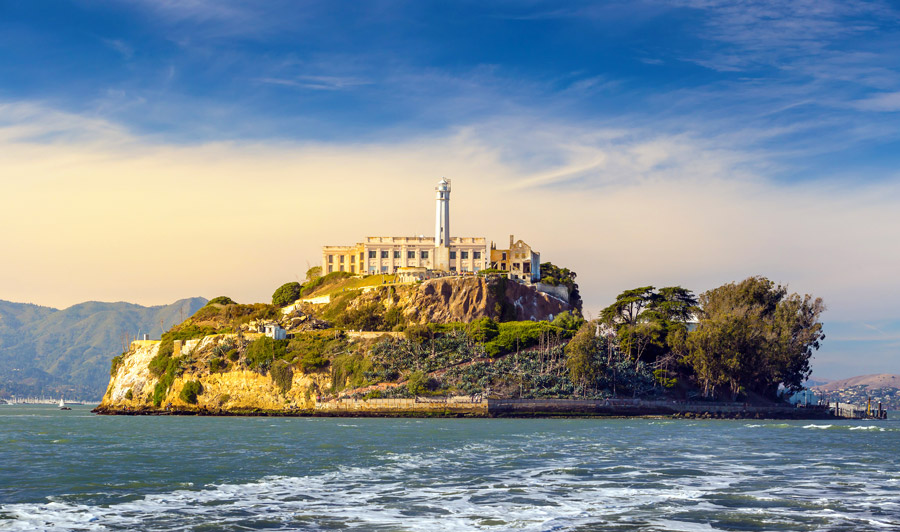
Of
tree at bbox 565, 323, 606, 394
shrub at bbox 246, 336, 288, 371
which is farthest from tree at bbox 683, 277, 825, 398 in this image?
shrub at bbox 246, 336, 288, 371

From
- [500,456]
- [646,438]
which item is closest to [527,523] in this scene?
[500,456]

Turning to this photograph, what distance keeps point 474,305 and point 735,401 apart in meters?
37.4

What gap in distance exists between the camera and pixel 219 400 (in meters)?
122

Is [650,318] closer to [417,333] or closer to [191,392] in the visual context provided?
[417,333]

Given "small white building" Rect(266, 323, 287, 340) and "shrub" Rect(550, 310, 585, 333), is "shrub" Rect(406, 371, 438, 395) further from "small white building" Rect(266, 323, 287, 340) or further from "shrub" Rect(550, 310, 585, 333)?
"small white building" Rect(266, 323, 287, 340)

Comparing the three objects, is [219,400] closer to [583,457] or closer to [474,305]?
[474,305]

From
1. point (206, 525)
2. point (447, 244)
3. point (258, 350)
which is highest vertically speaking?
point (447, 244)

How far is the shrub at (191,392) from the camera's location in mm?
123838

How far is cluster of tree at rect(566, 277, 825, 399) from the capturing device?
11306 cm

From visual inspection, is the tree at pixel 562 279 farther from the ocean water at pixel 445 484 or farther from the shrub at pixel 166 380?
the ocean water at pixel 445 484

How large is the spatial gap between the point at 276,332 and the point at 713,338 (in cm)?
5830

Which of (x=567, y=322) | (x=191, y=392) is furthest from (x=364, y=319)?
(x=567, y=322)

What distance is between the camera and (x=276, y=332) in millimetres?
124438

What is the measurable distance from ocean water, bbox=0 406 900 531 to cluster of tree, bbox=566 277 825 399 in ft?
169
